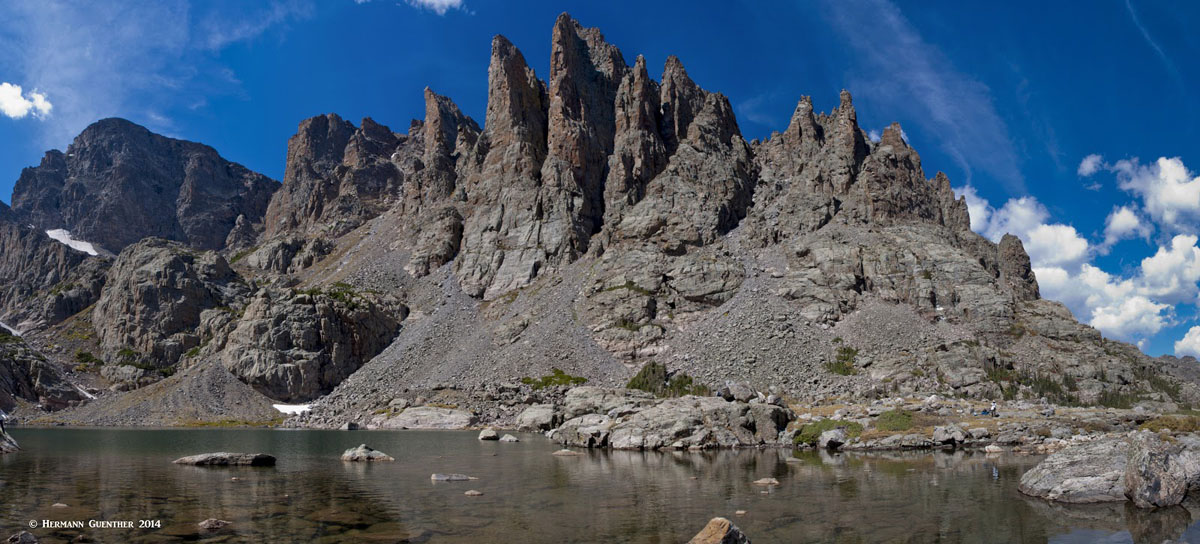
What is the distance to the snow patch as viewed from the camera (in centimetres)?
14188

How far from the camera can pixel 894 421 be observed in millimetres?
60531

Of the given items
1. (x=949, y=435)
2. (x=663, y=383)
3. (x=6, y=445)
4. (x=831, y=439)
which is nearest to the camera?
(x=6, y=445)

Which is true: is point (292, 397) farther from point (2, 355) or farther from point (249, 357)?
point (2, 355)

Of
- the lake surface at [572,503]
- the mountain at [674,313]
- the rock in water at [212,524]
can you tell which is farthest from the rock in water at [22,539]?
the mountain at [674,313]

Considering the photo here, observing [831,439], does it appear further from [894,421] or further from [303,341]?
[303,341]

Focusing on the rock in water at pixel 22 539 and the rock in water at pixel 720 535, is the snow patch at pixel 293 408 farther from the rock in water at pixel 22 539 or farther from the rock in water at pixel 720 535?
the rock in water at pixel 720 535

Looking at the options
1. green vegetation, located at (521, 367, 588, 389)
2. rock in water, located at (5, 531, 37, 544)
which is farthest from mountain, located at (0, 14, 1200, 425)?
rock in water, located at (5, 531, 37, 544)

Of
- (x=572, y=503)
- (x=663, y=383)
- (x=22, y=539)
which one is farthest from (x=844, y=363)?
(x=22, y=539)

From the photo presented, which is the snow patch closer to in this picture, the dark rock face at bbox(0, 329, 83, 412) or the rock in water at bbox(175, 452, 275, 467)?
the dark rock face at bbox(0, 329, 83, 412)

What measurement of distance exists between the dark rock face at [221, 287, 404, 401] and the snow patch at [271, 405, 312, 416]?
3.53m

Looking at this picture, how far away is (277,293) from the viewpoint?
174m

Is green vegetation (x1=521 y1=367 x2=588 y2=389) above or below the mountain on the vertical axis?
below

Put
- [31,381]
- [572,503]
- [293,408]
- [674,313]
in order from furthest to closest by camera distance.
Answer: [31,381]
[674,313]
[293,408]
[572,503]

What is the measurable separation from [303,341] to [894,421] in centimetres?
13656
